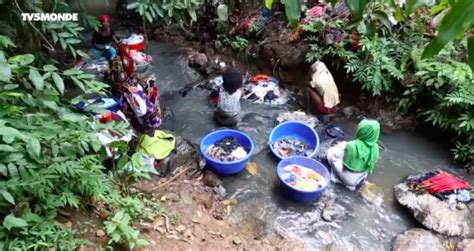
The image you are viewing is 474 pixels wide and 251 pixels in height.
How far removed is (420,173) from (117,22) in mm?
6356

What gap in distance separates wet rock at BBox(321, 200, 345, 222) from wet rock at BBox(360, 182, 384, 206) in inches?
16.2

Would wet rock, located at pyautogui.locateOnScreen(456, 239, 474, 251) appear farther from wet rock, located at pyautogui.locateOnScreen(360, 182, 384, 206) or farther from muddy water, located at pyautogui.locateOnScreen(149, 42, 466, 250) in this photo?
wet rock, located at pyautogui.locateOnScreen(360, 182, 384, 206)

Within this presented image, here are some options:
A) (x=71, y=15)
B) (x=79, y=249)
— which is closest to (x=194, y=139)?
(x=71, y=15)

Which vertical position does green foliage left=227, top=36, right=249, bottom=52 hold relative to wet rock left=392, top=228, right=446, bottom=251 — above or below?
above

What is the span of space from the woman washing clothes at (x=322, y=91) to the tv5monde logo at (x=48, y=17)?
3.39 metres

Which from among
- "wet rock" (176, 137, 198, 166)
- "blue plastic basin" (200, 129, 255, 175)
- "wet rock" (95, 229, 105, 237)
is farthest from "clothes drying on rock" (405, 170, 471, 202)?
"wet rock" (95, 229, 105, 237)

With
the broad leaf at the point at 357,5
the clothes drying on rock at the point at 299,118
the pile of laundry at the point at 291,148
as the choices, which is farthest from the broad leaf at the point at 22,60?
Result: the clothes drying on rock at the point at 299,118

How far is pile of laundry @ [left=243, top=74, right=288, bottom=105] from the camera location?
6.17 meters

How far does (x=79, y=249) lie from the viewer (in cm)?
245

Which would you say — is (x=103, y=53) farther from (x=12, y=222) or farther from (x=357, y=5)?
(x=357, y=5)

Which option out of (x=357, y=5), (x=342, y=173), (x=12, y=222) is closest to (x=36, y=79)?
(x=12, y=222)

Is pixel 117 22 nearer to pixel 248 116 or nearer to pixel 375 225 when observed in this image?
pixel 248 116

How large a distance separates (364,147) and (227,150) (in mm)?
1568

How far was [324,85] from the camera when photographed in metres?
5.47
